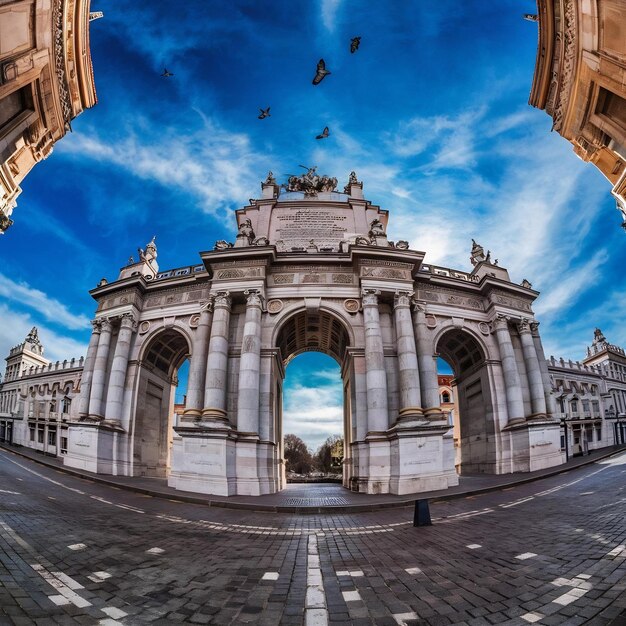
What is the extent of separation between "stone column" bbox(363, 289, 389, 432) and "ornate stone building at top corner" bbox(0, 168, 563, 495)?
0.08 metres

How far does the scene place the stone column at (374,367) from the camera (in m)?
19.0

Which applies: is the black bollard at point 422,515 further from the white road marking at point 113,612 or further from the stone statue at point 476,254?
the stone statue at point 476,254

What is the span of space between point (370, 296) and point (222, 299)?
9.30 m

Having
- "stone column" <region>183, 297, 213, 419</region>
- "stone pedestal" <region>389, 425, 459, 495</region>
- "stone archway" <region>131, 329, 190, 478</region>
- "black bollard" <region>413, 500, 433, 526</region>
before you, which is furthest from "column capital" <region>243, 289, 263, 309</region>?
"black bollard" <region>413, 500, 433, 526</region>

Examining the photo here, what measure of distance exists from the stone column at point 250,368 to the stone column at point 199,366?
2623 millimetres

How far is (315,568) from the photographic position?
5.68m

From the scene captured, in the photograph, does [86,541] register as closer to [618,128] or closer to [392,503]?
[392,503]

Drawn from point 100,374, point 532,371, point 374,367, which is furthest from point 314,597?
point 532,371

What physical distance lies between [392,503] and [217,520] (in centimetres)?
653

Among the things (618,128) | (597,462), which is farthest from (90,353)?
(597,462)

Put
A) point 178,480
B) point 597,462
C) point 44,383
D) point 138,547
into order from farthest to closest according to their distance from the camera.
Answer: point 44,383, point 597,462, point 178,480, point 138,547

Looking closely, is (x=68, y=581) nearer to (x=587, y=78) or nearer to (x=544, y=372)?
(x=587, y=78)

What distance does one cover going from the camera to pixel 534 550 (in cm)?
608

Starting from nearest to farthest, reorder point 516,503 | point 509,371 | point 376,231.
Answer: point 516,503, point 376,231, point 509,371
